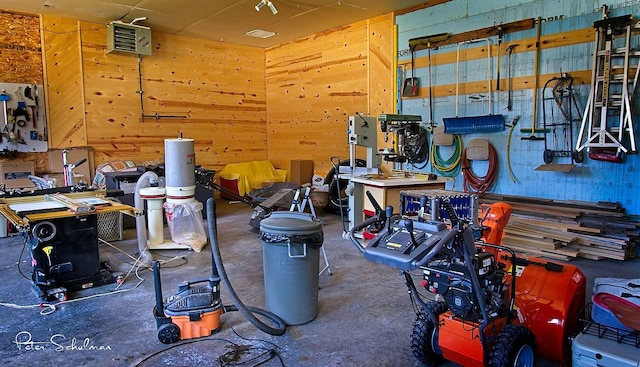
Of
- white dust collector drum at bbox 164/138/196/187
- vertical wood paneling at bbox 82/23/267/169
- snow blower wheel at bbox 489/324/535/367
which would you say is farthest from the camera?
vertical wood paneling at bbox 82/23/267/169

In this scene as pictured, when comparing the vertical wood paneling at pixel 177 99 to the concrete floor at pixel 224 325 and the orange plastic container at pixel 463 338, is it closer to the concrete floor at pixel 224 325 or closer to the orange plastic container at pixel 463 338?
the concrete floor at pixel 224 325

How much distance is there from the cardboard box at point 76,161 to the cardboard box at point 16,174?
29 cm

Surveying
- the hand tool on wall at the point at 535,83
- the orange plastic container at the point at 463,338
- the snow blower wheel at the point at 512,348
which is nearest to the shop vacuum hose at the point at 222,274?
the orange plastic container at the point at 463,338

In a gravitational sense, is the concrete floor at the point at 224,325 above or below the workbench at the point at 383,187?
below

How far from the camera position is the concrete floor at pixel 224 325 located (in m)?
2.56

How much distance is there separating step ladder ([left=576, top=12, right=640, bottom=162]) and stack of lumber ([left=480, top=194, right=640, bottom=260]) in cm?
56

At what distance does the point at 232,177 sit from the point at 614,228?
5780 mm

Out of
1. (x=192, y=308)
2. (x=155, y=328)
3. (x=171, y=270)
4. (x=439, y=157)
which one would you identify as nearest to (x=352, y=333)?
(x=192, y=308)

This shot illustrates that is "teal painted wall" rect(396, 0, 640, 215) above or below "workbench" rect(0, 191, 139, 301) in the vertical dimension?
above

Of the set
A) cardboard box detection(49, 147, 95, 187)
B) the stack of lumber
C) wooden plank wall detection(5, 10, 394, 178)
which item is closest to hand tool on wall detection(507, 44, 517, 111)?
the stack of lumber

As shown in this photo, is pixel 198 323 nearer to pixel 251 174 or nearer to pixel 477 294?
pixel 477 294

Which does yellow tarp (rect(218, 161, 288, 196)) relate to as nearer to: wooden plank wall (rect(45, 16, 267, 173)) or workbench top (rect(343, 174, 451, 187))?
wooden plank wall (rect(45, 16, 267, 173))

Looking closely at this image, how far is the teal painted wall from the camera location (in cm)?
444

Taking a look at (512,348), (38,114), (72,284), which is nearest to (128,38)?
(38,114)
